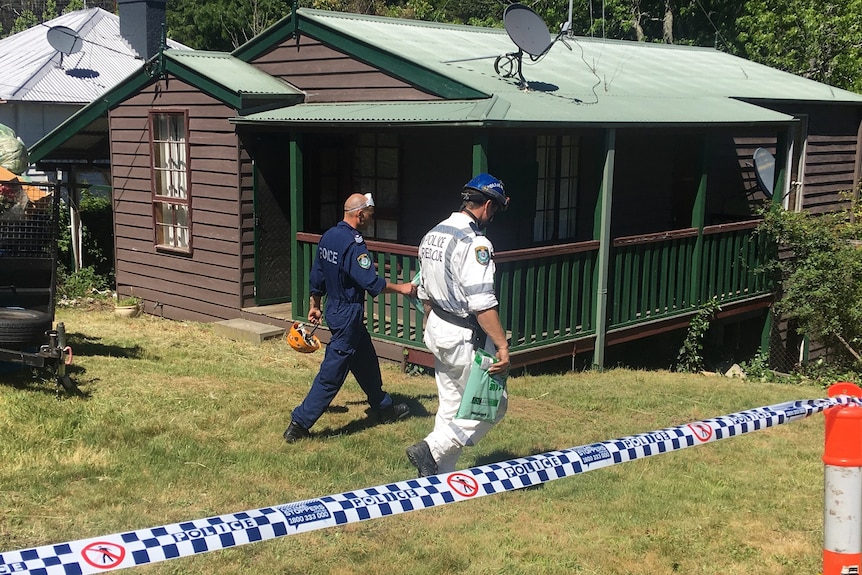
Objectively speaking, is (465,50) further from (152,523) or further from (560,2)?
(560,2)

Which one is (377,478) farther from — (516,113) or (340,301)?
(516,113)

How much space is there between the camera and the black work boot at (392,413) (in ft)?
23.4

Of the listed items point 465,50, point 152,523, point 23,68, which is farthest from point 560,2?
point 152,523

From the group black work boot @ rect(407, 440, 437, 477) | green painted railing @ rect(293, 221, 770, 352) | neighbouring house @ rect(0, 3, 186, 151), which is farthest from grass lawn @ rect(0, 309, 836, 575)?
neighbouring house @ rect(0, 3, 186, 151)

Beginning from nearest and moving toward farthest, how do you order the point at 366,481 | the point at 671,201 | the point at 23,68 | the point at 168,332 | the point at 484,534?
the point at 484,534, the point at 366,481, the point at 168,332, the point at 671,201, the point at 23,68

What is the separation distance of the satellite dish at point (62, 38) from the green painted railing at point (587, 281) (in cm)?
899

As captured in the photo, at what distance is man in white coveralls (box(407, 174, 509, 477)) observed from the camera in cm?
516

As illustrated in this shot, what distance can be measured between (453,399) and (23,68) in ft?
68.6

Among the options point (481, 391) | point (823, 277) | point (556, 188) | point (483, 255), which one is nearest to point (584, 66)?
point (556, 188)

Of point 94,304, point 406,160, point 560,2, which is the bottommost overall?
point 94,304

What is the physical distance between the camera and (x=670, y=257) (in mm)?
11031

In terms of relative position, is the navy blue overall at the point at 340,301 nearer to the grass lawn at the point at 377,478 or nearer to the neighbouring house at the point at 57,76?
the grass lawn at the point at 377,478

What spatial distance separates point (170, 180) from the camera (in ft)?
40.2

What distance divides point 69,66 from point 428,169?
49.6 ft
